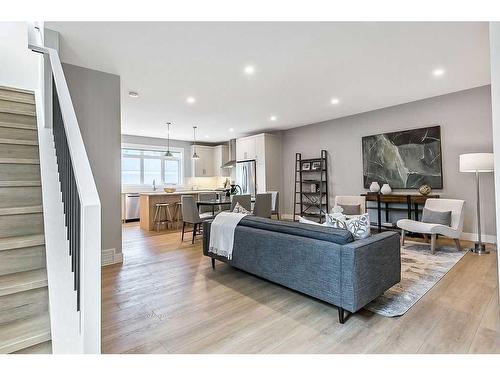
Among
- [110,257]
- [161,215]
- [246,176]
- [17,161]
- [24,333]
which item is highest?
[246,176]

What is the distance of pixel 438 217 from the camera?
13.4ft

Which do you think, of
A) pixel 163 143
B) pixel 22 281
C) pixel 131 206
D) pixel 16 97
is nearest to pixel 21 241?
pixel 22 281

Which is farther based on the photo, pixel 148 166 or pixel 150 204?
pixel 148 166

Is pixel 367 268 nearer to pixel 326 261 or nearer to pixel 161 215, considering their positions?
pixel 326 261

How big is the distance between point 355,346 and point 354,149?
4.91 meters

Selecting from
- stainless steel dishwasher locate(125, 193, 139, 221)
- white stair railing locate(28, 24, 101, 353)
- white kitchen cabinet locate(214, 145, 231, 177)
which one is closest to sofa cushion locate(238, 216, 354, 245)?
white stair railing locate(28, 24, 101, 353)

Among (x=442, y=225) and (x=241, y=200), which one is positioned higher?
(x=241, y=200)

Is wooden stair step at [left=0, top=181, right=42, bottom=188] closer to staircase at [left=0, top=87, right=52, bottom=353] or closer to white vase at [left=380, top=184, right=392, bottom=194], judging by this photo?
staircase at [left=0, top=87, right=52, bottom=353]

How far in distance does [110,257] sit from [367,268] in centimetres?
315

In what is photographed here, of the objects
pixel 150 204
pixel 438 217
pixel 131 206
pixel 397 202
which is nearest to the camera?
pixel 438 217

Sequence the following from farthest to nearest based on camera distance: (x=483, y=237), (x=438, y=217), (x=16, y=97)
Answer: (x=483, y=237)
(x=438, y=217)
(x=16, y=97)

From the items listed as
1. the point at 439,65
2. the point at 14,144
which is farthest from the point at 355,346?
the point at 439,65

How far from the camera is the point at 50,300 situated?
4.57 feet

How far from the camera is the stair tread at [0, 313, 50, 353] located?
1.22 meters
